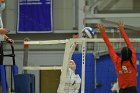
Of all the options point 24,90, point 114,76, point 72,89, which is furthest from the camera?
point 114,76

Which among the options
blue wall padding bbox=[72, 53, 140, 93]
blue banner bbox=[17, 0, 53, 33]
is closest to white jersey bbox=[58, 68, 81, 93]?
blue wall padding bbox=[72, 53, 140, 93]

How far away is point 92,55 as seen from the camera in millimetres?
10664

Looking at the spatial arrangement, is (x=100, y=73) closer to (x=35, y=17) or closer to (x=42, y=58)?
(x=42, y=58)

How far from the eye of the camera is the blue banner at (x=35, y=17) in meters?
11.8

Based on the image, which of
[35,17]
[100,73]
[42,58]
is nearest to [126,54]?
[100,73]

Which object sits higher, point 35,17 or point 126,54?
point 35,17

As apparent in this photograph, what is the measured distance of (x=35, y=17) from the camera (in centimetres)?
1179

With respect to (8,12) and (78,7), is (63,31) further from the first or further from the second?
(8,12)

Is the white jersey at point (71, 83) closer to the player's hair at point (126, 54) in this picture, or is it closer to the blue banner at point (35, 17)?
the player's hair at point (126, 54)

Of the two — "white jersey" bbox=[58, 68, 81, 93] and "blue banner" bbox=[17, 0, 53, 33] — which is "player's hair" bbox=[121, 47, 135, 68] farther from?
"blue banner" bbox=[17, 0, 53, 33]

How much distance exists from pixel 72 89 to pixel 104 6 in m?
5.96

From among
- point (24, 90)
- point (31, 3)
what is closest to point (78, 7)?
point (31, 3)

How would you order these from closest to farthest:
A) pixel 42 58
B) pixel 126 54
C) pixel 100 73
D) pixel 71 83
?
pixel 126 54 → pixel 71 83 → pixel 100 73 → pixel 42 58

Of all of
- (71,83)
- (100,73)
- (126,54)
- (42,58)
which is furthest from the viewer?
(42,58)
